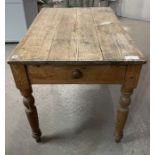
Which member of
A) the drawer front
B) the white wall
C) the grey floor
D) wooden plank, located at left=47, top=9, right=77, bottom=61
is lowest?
the grey floor

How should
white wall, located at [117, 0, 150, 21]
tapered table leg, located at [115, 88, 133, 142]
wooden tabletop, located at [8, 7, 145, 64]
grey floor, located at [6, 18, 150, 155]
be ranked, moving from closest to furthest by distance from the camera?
1. wooden tabletop, located at [8, 7, 145, 64]
2. tapered table leg, located at [115, 88, 133, 142]
3. grey floor, located at [6, 18, 150, 155]
4. white wall, located at [117, 0, 150, 21]

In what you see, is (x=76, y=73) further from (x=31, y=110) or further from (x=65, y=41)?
(x=31, y=110)

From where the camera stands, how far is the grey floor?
1.33 m

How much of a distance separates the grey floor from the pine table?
163 mm

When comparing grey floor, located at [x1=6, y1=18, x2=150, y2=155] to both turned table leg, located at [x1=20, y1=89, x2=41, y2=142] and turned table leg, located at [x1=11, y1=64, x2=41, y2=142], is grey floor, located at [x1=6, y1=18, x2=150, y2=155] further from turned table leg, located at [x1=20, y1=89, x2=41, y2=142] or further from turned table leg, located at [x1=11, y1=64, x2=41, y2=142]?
turned table leg, located at [x1=11, y1=64, x2=41, y2=142]

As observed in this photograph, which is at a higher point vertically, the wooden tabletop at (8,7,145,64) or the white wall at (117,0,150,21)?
the wooden tabletop at (8,7,145,64)

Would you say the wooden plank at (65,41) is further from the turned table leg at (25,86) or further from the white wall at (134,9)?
the white wall at (134,9)

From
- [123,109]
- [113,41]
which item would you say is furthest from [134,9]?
[123,109]

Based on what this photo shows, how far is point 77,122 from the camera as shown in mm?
1520

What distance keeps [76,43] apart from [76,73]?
0.21 metres

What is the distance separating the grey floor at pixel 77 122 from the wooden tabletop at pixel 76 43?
0.64 metres

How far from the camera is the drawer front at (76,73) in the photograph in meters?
1.01

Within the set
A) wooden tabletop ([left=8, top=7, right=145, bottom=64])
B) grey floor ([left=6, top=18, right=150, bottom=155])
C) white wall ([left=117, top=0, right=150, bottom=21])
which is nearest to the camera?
wooden tabletop ([left=8, top=7, right=145, bottom=64])

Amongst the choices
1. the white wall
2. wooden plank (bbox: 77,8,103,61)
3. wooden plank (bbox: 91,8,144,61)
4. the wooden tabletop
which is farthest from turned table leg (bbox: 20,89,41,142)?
the white wall
